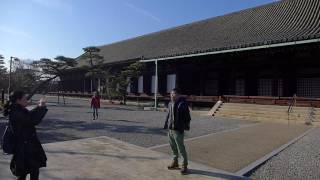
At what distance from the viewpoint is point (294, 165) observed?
7.34m

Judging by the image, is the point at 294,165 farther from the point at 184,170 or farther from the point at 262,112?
the point at 262,112

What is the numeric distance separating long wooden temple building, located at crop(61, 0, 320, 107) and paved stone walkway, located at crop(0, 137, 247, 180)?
11001mm

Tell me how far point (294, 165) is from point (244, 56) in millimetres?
13193

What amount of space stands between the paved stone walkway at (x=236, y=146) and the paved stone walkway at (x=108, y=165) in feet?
2.08

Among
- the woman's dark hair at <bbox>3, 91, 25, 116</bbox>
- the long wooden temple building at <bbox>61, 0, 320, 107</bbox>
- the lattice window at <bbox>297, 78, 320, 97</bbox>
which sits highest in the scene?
the long wooden temple building at <bbox>61, 0, 320, 107</bbox>

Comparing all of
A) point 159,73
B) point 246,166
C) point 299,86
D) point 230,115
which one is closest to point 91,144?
point 246,166

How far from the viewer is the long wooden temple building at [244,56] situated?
17.6 meters

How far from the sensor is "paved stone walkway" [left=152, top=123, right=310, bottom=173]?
25.0ft

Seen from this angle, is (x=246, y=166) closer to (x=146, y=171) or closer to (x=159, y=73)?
(x=146, y=171)

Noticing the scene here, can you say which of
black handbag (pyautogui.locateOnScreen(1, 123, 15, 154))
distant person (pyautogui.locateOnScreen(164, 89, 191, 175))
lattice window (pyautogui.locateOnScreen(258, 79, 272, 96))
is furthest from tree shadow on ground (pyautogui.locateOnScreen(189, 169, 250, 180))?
lattice window (pyautogui.locateOnScreen(258, 79, 272, 96))

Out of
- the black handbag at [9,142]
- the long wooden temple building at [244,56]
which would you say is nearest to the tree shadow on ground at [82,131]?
the black handbag at [9,142]

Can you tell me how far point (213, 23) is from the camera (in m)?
26.9

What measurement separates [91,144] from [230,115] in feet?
34.8

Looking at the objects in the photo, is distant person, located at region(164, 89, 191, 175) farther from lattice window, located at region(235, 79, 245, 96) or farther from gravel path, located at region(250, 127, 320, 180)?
lattice window, located at region(235, 79, 245, 96)
